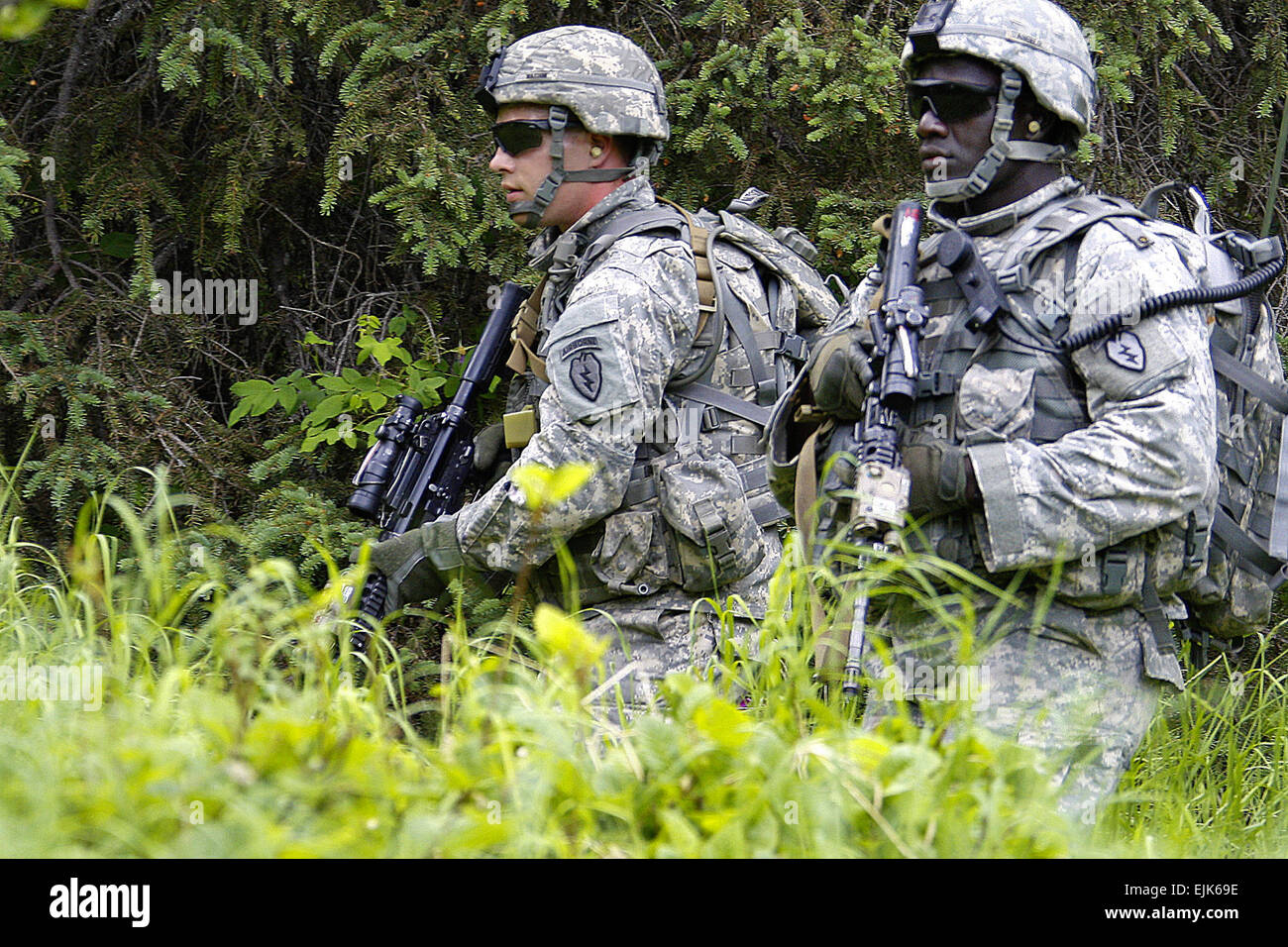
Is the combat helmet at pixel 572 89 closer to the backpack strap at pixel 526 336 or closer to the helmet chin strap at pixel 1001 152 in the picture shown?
the backpack strap at pixel 526 336

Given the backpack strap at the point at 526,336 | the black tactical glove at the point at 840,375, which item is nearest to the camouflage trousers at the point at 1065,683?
the black tactical glove at the point at 840,375

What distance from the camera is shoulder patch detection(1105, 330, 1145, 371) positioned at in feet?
9.21

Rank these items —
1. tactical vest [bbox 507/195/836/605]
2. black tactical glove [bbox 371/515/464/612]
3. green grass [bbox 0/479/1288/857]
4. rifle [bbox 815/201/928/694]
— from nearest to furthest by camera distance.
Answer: green grass [bbox 0/479/1288/857], rifle [bbox 815/201/928/694], tactical vest [bbox 507/195/836/605], black tactical glove [bbox 371/515/464/612]

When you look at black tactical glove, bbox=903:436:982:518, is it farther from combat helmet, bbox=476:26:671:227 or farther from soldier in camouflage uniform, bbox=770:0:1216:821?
combat helmet, bbox=476:26:671:227

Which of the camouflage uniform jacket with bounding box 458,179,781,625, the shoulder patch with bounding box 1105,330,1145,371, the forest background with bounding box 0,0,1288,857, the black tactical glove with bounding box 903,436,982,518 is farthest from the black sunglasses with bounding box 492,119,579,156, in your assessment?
the shoulder patch with bounding box 1105,330,1145,371

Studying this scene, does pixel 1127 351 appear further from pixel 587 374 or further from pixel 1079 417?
pixel 587 374

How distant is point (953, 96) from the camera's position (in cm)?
312

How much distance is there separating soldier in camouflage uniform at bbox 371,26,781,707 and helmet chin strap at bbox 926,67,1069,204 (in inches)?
34.6

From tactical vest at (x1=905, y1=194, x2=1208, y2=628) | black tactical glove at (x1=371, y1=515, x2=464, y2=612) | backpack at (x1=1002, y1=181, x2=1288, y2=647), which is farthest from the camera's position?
black tactical glove at (x1=371, y1=515, x2=464, y2=612)

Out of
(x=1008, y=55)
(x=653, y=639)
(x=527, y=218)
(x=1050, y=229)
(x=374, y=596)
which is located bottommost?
(x=653, y=639)

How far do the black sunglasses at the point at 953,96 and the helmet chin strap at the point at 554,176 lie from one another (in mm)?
1146

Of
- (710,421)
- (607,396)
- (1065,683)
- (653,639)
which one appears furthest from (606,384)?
(1065,683)

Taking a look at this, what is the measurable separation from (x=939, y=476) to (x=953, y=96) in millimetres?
928
